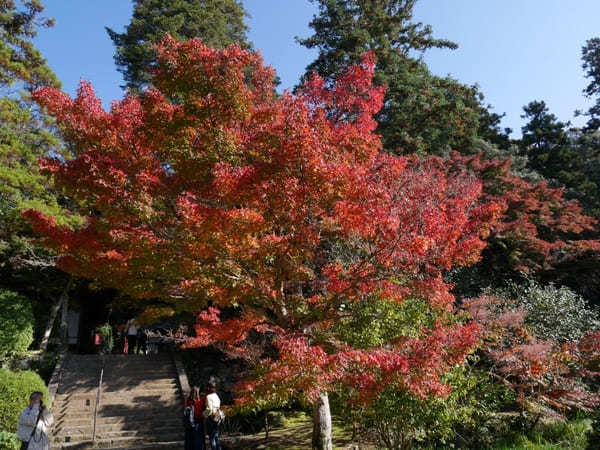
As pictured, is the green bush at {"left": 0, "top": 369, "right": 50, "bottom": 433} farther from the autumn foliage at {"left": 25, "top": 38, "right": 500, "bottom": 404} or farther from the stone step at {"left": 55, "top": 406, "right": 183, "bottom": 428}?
the autumn foliage at {"left": 25, "top": 38, "right": 500, "bottom": 404}

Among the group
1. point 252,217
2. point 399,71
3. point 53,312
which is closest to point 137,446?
point 252,217

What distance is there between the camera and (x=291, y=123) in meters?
6.59

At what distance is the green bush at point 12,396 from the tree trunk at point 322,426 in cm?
677

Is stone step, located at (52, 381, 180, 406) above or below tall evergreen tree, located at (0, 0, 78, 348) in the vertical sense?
below

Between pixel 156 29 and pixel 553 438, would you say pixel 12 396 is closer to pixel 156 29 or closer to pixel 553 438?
pixel 553 438

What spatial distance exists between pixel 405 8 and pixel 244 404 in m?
20.6

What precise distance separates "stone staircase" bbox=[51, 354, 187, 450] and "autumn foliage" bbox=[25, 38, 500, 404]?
14.0 feet

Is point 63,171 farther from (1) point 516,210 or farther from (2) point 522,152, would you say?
(2) point 522,152

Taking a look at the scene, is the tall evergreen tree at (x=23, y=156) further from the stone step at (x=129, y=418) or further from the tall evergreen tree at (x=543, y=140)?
the tall evergreen tree at (x=543, y=140)

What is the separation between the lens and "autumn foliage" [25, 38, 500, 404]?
6375 mm

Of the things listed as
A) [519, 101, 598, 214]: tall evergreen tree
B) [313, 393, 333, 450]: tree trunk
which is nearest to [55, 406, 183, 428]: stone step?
[313, 393, 333, 450]: tree trunk

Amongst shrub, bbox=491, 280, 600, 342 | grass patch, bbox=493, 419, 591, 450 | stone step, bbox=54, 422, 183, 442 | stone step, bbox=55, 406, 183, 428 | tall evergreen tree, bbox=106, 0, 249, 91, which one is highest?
tall evergreen tree, bbox=106, 0, 249, 91

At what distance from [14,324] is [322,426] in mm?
10386

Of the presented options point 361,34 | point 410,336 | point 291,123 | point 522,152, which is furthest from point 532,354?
point 522,152
